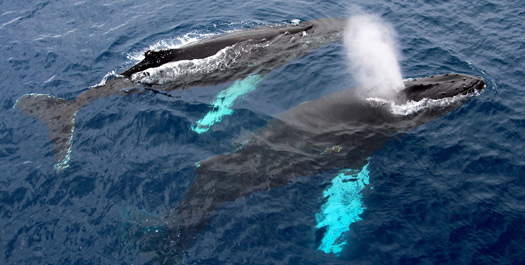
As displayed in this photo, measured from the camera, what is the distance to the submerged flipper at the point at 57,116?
1656 centimetres

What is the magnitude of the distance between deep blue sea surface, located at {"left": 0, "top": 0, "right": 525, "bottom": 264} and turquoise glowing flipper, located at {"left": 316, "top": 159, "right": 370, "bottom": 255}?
268 millimetres

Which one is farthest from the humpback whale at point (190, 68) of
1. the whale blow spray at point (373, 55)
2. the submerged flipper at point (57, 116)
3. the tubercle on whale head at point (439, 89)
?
the tubercle on whale head at point (439, 89)

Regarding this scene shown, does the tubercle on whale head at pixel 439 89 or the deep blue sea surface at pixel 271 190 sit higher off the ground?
the tubercle on whale head at pixel 439 89

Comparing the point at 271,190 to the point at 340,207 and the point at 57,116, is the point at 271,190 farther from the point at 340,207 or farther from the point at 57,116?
the point at 57,116

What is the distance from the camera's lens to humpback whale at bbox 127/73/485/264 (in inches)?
537

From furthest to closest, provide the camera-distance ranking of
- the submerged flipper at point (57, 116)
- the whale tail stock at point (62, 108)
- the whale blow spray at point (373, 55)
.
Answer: the whale blow spray at point (373, 55), the whale tail stock at point (62, 108), the submerged flipper at point (57, 116)

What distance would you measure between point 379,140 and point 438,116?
11.2 ft

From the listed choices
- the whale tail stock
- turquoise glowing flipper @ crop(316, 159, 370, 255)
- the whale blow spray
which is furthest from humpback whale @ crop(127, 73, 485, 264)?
the whale tail stock

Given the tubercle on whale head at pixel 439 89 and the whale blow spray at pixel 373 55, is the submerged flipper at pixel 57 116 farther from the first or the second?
the tubercle on whale head at pixel 439 89

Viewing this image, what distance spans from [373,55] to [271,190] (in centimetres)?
1189

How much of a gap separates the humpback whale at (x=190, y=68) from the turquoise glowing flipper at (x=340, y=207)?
9060 mm

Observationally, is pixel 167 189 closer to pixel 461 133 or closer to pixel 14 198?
pixel 14 198

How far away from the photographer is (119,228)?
13.5m

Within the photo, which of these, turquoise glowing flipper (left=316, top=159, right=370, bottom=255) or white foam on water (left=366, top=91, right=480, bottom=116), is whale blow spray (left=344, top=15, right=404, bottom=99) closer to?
white foam on water (left=366, top=91, right=480, bottom=116)
